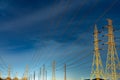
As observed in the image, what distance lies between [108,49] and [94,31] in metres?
9.24

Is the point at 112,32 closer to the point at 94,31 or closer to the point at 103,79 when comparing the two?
the point at 94,31

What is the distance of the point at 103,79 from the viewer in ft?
175

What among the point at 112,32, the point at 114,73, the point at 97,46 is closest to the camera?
the point at 114,73

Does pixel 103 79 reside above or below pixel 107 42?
below

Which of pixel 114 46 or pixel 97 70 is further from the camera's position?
pixel 97 70

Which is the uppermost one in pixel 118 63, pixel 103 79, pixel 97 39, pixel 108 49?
pixel 97 39

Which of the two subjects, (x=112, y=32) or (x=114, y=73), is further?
(x=112, y=32)

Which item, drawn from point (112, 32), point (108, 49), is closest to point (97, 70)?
point (108, 49)

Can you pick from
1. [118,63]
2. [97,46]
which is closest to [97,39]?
[97,46]

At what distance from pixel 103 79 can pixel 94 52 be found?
10355 mm

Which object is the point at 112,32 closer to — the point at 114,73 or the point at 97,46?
the point at 97,46

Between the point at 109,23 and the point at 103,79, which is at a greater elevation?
the point at 109,23

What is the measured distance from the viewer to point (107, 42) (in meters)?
56.2

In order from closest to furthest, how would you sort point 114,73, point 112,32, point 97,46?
point 114,73
point 112,32
point 97,46
